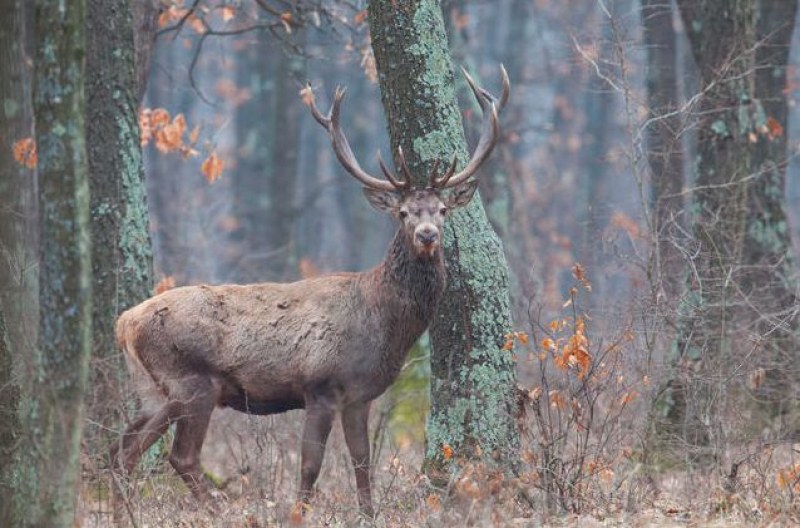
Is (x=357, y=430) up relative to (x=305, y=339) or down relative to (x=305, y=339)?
down

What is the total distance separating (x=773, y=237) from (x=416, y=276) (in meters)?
4.82

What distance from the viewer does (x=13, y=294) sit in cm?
880

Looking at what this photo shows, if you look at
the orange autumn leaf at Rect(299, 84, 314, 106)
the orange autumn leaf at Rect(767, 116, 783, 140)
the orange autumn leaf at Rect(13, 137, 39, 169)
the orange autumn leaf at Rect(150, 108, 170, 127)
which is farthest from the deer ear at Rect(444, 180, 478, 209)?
the orange autumn leaf at Rect(150, 108, 170, 127)

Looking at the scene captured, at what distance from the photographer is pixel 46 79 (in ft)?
21.6

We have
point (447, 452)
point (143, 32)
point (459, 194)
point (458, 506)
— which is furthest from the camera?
point (143, 32)

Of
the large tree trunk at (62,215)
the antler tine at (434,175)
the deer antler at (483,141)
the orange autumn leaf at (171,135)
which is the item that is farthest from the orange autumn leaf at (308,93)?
the large tree trunk at (62,215)

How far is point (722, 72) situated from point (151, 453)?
518 cm

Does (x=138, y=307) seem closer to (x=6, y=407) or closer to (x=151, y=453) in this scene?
(x=151, y=453)

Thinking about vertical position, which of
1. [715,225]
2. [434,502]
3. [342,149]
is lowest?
[434,502]

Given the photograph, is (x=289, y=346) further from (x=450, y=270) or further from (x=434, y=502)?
(x=434, y=502)

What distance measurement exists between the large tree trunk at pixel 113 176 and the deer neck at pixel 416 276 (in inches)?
84.5

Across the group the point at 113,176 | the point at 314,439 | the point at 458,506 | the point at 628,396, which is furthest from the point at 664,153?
the point at 113,176

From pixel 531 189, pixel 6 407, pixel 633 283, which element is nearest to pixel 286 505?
pixel 6 407

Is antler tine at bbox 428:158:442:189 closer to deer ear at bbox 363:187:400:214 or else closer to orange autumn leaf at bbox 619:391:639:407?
deer ear at bbox 363:187:400:214
